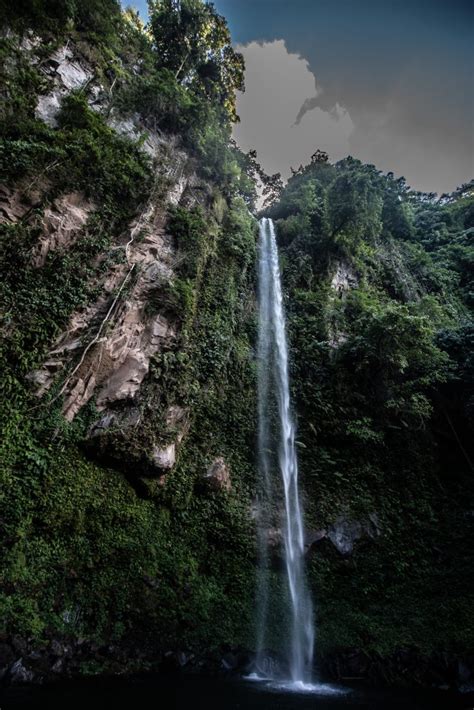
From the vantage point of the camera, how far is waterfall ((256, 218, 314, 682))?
7.45 m

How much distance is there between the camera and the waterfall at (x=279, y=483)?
24.4 feet

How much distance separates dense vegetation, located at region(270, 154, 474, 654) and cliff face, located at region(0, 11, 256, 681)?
2307mm

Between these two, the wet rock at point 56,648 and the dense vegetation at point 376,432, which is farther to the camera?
the dense vegetation at point 376,432

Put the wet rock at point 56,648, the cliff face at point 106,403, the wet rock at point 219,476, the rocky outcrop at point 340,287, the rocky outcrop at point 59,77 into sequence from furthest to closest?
the rocky outcrop at point 340,287, the rocky outcrop at point 59,77, the wet rock at point 219,476, the cliff face at point 106,403, the wet rock at point 56,648

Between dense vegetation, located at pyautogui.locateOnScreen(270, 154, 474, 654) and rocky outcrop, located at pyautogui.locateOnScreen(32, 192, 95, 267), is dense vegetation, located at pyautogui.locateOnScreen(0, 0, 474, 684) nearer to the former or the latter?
dense vegetation, located at pyautogui.locateOnScreen(270, 154, 474, 654)

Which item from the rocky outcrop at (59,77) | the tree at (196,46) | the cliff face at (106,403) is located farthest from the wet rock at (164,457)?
the tree at (196,46)

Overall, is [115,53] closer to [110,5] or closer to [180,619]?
[110,5]

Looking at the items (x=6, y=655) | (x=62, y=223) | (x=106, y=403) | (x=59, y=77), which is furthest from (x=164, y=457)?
(x=59, y=77)

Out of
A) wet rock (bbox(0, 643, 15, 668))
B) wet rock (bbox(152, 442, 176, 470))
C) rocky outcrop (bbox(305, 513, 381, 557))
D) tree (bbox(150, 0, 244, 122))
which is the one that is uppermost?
tree (bbox(150, 0, 244, 122))

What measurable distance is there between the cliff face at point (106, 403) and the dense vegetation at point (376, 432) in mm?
2307

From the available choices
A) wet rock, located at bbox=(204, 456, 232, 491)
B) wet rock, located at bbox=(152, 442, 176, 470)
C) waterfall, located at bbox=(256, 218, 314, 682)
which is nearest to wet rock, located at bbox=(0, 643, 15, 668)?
wet rock, located at bbox=(152, 442, 176, 470)

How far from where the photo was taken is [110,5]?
462 inches

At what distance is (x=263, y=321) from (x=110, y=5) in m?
12.5

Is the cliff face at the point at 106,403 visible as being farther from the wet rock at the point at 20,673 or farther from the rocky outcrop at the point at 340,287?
the rocky outcrop at the point at 340,287
